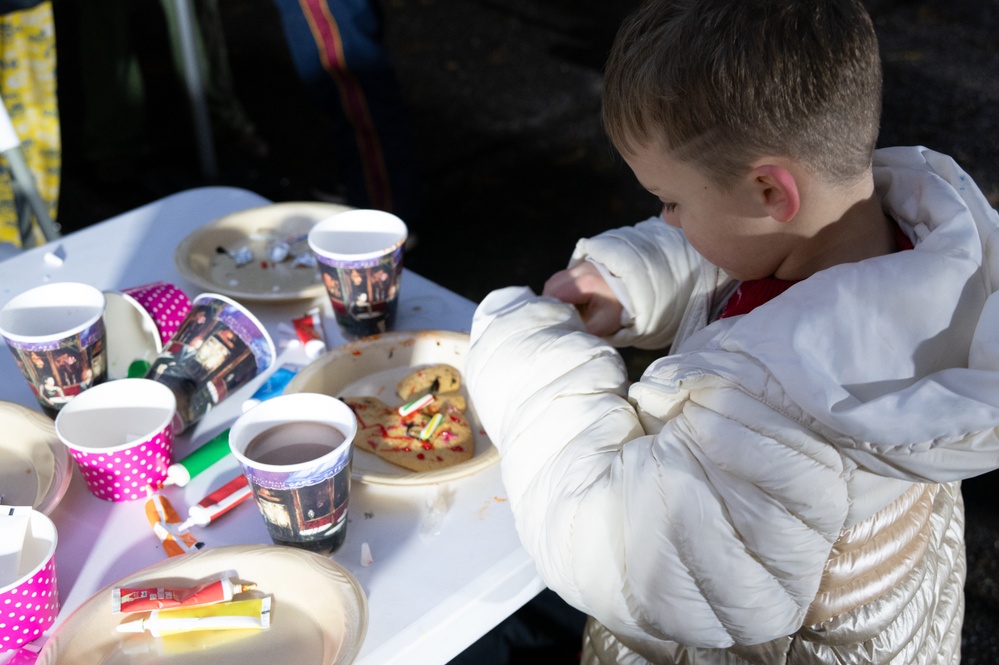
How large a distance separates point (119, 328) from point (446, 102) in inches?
132

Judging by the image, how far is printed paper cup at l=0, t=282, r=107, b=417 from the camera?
1.16m

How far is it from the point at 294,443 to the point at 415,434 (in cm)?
20

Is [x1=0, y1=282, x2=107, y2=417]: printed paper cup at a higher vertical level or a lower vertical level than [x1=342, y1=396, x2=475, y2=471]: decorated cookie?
higher

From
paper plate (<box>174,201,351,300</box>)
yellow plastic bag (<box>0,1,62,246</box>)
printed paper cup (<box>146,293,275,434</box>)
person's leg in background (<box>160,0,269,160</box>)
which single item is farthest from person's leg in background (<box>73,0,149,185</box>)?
printed paper cup (<box>146,293,275,434</box>)

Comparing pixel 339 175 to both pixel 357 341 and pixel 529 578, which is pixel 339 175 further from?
pixel 529 578

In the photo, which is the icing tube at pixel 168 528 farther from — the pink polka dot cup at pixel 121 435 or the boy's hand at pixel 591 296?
the boy's hand at pixel 591 296

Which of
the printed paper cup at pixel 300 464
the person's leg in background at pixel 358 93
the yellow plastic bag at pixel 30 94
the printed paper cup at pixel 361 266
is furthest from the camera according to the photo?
the person's leg in background at pixel 358 93

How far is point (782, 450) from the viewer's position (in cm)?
84

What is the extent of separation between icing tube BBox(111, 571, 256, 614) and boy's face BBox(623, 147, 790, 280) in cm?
65

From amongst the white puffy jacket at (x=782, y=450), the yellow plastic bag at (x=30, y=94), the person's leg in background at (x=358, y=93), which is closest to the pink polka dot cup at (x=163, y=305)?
the white puffy jacket at (x=782, y=450)

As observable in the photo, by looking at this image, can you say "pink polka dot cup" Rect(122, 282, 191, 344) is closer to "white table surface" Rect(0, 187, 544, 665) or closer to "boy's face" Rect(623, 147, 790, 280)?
"white table surface" Rect(0, 187, 544, 665)

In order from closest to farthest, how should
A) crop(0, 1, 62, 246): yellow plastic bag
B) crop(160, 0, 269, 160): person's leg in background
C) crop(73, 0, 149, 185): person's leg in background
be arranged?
crop(0, 1, 62, 246): yellow plastic bag, crop(73, 0, 149, 185): person's leg in background, crop(160, 0, 269, 160): person's leg in background

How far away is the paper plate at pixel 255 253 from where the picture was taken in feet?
4.89

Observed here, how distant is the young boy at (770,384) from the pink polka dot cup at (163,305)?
1.65ft
